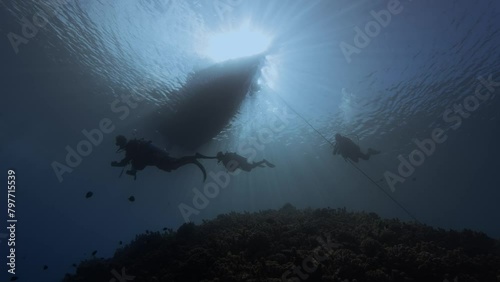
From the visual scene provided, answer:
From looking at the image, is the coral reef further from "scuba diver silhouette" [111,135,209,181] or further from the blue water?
the blue water

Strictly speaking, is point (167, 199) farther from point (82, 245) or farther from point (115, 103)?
point (82, 245)

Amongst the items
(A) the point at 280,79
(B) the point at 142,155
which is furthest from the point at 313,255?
(A) the point at 280,79

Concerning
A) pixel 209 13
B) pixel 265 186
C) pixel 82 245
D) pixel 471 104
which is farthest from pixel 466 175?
pixel 82 245

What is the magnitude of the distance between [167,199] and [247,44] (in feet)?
151

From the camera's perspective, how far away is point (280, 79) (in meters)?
19.8

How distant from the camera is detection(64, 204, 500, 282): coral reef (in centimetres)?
745

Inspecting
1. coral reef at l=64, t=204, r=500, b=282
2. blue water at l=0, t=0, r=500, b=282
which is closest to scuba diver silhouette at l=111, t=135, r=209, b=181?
coral reef at l=64, t=204, r=500, b=282

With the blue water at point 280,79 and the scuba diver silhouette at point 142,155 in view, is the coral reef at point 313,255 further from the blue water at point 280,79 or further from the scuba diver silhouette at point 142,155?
the blue water at point 280,79

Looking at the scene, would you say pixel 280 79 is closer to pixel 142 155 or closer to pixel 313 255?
pixel 142 155

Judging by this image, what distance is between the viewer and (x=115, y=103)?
21.0m

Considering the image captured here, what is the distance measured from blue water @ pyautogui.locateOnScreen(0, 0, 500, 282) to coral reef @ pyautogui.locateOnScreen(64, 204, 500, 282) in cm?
756

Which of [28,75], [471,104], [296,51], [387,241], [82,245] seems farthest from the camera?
[82,245]

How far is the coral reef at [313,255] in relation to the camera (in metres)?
7.45

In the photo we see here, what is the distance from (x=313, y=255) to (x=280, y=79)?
45.8 ft
